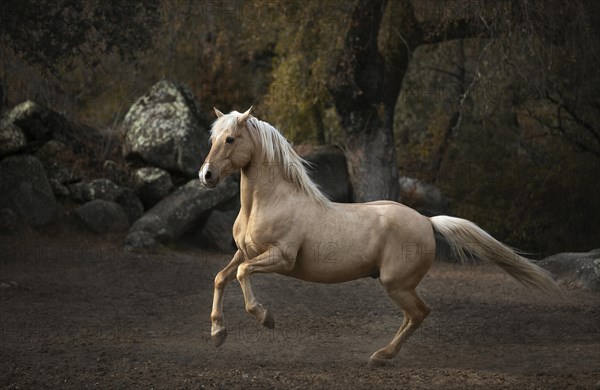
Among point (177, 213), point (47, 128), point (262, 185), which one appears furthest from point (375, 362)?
point (47, 128)

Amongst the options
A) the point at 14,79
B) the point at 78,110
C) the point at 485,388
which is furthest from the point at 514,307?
the point at 78,110

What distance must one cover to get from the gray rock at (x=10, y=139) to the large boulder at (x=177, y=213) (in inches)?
95.3

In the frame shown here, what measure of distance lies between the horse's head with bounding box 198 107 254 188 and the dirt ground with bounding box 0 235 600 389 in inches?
68.1

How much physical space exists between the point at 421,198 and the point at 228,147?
9010 mm

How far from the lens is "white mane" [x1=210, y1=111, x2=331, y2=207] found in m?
6.76

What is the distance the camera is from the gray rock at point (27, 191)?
40.3ft

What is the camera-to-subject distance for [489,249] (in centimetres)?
725

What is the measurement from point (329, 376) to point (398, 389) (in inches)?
25.6

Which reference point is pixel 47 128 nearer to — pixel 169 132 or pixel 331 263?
pixel 169 132

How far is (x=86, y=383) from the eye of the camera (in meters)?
6.08

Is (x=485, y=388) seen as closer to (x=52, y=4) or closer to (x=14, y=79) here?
(x=52, y=4)

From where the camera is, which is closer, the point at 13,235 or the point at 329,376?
the point at 329,376

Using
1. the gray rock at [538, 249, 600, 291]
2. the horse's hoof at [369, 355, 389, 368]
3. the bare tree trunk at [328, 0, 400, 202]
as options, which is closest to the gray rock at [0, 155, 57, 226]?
the bare tree trunk at [328, 0, 400, 202]

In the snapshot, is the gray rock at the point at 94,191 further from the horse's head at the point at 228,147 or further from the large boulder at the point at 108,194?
the horse's head at the point at 228,147
